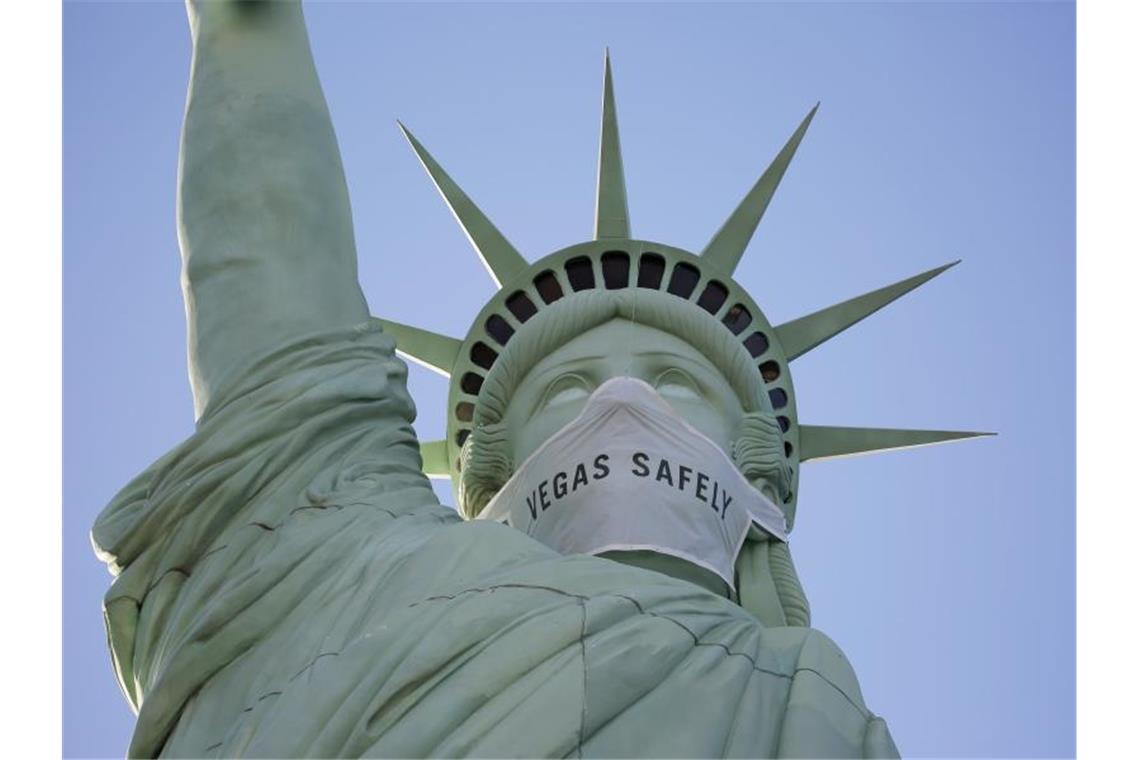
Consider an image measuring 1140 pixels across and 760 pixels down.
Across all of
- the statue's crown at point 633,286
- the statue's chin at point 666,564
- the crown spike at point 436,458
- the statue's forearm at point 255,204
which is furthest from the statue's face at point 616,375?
the statue's forearm at point 255,204

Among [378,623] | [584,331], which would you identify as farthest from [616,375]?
[378,623]

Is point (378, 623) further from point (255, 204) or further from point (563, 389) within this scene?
point (563, 389)

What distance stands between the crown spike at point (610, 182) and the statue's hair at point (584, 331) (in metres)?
1.24

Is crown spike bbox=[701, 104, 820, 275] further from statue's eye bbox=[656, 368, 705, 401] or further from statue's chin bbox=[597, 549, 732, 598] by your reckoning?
statue's chin bbox=[597, 549, 732, 598]

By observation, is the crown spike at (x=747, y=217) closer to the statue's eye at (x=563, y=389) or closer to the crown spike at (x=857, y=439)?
the crown spike at (x=857, y=439)

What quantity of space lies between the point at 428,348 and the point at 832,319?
1.89m

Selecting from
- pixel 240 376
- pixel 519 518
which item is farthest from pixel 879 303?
pixel 240 376

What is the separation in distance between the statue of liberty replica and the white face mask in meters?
0.01

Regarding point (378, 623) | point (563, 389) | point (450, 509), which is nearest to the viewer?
point (378, 623)

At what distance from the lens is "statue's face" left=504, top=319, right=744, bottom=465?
8711 millimetres

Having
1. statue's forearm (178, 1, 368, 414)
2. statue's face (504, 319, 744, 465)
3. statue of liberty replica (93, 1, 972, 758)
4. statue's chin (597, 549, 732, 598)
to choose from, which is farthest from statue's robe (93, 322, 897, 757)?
statue's face (504, 319, 744, 465)

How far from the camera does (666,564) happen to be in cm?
772

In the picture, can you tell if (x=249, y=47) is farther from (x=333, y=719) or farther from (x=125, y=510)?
(x=333, y=719)

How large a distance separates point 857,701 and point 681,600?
52 cm
